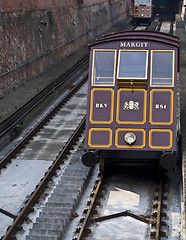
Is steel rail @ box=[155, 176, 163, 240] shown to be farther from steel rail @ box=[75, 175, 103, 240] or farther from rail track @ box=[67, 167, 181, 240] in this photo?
steel rail @ box=[75, 175, 103, 240]

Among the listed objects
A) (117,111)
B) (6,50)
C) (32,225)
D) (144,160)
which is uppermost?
(6,50)

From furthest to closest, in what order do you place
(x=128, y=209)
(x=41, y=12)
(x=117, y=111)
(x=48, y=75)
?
1. (x=41, y=12)
2. (x=48, y=75)
3. (x=117, y=111)
4. (x=128, y=209)

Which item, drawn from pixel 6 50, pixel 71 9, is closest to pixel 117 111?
pixel 6 50

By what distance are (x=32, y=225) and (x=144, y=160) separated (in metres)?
3.47

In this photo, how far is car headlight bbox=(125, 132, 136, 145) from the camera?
10618 mm

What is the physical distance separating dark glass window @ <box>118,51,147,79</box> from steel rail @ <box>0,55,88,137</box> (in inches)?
231

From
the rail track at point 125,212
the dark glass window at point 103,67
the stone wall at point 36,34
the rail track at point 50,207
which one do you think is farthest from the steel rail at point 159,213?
the stone wall at point 36,34

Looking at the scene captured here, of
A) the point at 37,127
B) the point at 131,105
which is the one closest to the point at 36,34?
the point at 37,127

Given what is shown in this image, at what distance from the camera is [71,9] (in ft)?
111

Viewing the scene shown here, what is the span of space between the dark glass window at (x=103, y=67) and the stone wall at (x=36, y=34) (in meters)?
8.35

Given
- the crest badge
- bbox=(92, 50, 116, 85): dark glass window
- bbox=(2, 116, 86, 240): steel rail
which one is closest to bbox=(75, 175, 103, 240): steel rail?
bbox=(2, 116, 86, 240): steel rail

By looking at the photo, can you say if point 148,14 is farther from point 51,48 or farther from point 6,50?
point 6,50

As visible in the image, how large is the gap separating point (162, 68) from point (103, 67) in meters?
1.56

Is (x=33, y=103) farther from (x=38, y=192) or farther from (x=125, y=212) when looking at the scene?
(x=125, y=212)
